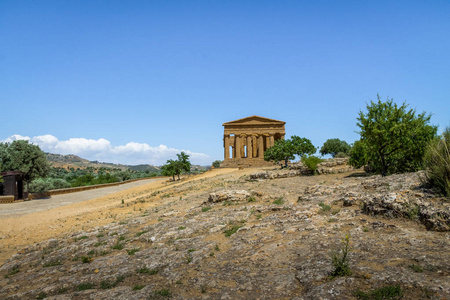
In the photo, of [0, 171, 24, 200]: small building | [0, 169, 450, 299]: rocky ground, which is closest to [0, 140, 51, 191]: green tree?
[0, 171, 24, 200]: small building

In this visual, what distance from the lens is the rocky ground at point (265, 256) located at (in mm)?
4875

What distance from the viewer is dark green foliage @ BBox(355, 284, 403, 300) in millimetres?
4141

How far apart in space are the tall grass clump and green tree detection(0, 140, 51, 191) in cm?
3428

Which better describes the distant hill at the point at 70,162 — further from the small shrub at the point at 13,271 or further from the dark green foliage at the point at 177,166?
the small shrub at the point at 13,271

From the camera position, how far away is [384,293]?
13.8 ft

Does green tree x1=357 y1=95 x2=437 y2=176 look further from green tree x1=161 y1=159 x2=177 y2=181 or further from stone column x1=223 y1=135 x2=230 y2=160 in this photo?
stone column x1=223 y1=135 x2=230 y2=160

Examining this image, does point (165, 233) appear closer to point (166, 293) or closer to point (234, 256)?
point (234, 256)

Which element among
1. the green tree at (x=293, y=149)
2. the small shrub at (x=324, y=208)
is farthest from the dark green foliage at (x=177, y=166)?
the small shrub at (x=324, y=208)

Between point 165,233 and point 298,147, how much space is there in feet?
101

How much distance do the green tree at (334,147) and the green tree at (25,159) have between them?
57525 millimetres

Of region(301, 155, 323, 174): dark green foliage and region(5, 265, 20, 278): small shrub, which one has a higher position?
region(301, 155, 323, 174): dark green foliage

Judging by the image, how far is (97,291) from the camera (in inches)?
231

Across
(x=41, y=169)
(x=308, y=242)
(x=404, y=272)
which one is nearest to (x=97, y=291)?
(x=308, y=242)

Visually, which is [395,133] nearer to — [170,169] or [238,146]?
[170,169]
